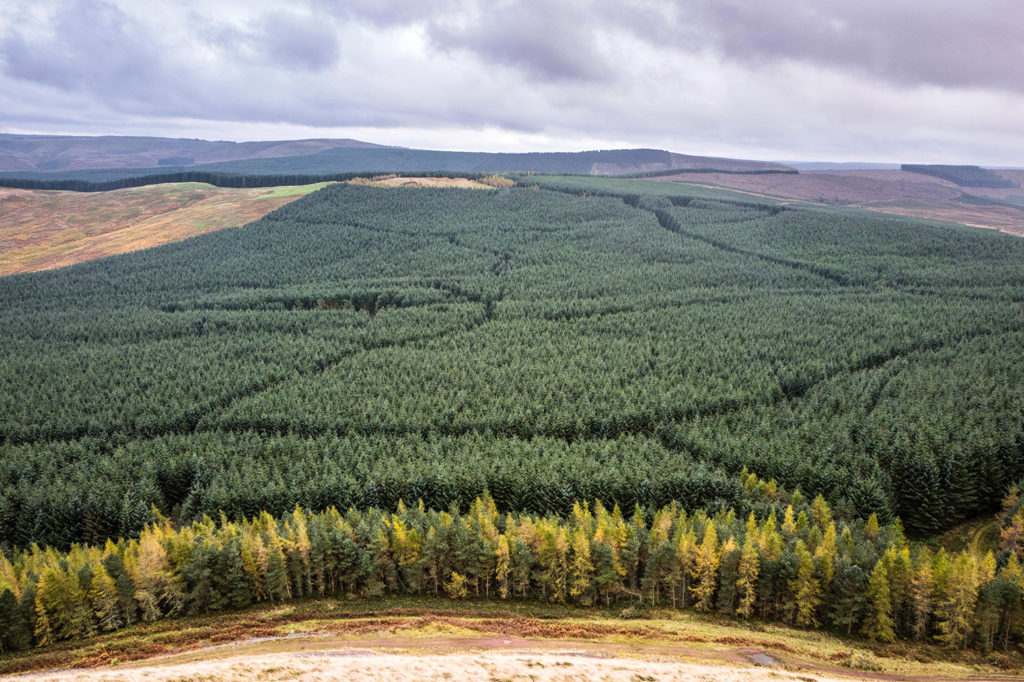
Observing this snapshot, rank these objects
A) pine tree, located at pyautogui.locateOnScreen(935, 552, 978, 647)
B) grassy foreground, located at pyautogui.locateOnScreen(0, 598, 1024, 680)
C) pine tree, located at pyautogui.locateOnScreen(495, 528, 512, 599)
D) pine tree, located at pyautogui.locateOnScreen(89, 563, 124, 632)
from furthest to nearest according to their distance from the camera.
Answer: pine tree, located at pyautogui.locateOnScreen(495, 528, 512, 599) → pine tree, located at pyautogui.locateOnScreen(89, 563, 124, 632) → pine tree, located at pyautogui.locateOnScreen(935, 552, 978, 647) → grassy foreground, located at pyautogui.locateOnScreen(0, 598, 1024, 680)

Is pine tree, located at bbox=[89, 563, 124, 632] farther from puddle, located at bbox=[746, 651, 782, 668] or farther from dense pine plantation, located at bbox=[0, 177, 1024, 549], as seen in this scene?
puddle, located at bbox=[746, 651, 782, 668]

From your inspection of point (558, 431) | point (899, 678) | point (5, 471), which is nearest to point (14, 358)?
point (5, 471)

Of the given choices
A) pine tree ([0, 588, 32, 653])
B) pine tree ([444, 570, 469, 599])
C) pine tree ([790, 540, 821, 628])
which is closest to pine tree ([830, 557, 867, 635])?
pine tree ([790, 540, 821, 628])

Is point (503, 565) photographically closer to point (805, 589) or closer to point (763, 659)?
point (763, 659)

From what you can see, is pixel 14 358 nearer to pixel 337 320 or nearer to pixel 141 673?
pixel 337 320

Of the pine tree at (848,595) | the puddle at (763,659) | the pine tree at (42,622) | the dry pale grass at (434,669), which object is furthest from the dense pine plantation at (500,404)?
the dry pale grass at (434,669)

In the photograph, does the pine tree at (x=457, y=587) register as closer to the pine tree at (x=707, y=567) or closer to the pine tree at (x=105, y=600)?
the pine tree at (x=707, y=567)

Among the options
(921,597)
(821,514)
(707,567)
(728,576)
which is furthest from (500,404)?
(921,597)
